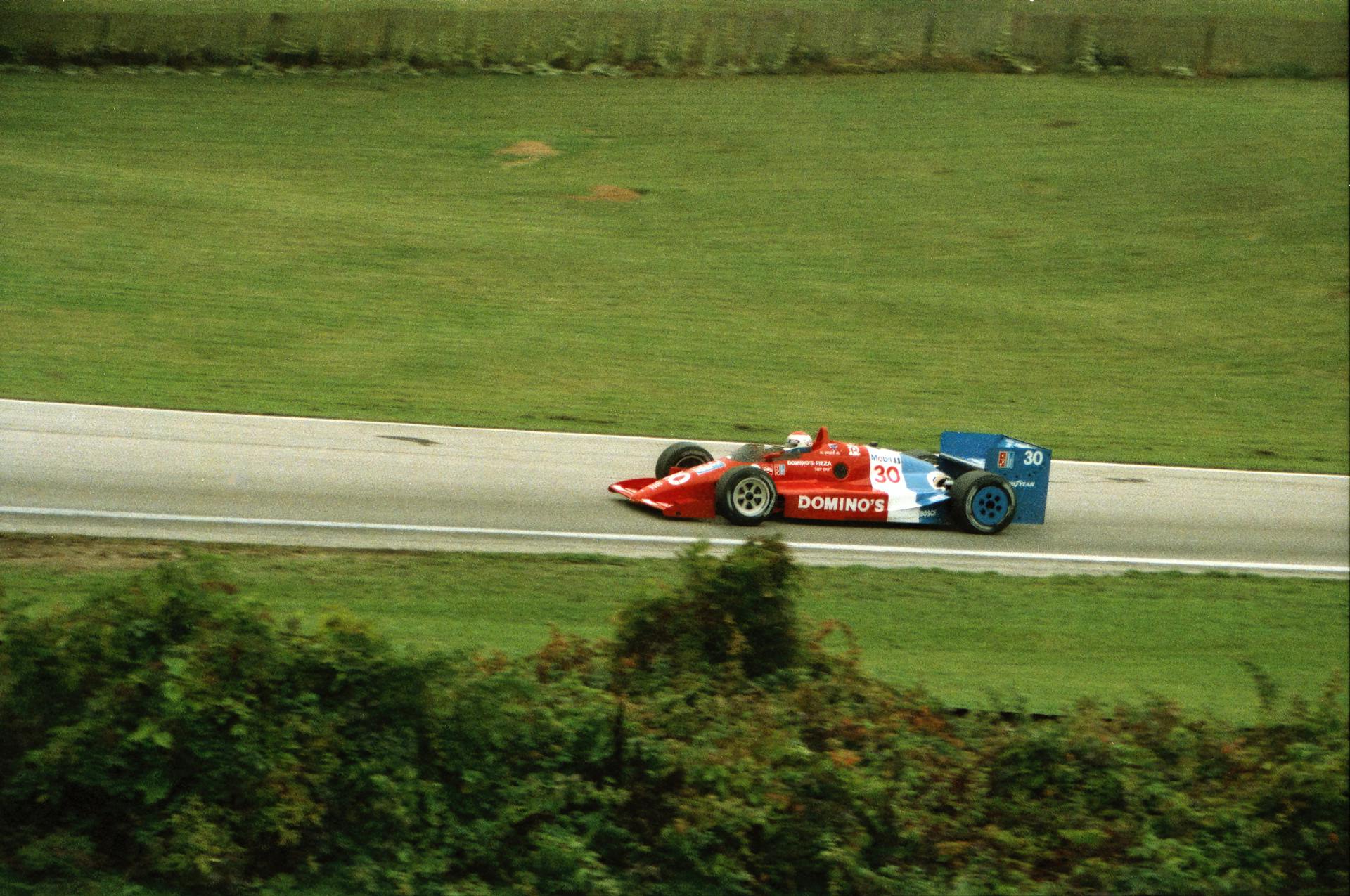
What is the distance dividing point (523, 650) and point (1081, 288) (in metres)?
16.7

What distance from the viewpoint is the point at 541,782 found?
285 inches

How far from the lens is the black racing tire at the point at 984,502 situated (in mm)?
14688

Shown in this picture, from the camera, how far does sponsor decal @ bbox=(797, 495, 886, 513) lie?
14453 mm

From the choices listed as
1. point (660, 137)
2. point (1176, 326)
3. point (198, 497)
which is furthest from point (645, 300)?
point (198, 497)

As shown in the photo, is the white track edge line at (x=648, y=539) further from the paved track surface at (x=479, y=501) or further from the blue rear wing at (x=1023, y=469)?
the blue rear wing at (x=1023, y=469)

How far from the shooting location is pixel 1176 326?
72.0ft

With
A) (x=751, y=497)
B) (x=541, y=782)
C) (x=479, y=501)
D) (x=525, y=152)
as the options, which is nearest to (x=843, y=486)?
(x=751, y=497)

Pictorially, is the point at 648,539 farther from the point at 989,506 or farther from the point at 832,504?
the point at 989,506

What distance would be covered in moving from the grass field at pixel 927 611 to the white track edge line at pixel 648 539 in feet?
3.31

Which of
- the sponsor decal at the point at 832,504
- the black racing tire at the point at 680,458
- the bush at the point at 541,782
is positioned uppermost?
the black racing tire at the point at 680,458

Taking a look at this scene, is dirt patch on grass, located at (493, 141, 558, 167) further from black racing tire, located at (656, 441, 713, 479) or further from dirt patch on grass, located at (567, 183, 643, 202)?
black racing tire, located at (656, 441, 713, 479)

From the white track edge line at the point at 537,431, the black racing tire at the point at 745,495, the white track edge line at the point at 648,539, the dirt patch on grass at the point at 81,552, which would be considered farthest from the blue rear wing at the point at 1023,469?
the dirt patch on grass at the point at 81,552

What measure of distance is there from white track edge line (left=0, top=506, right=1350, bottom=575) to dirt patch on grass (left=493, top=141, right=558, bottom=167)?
18.1ft

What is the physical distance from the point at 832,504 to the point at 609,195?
8387mm
